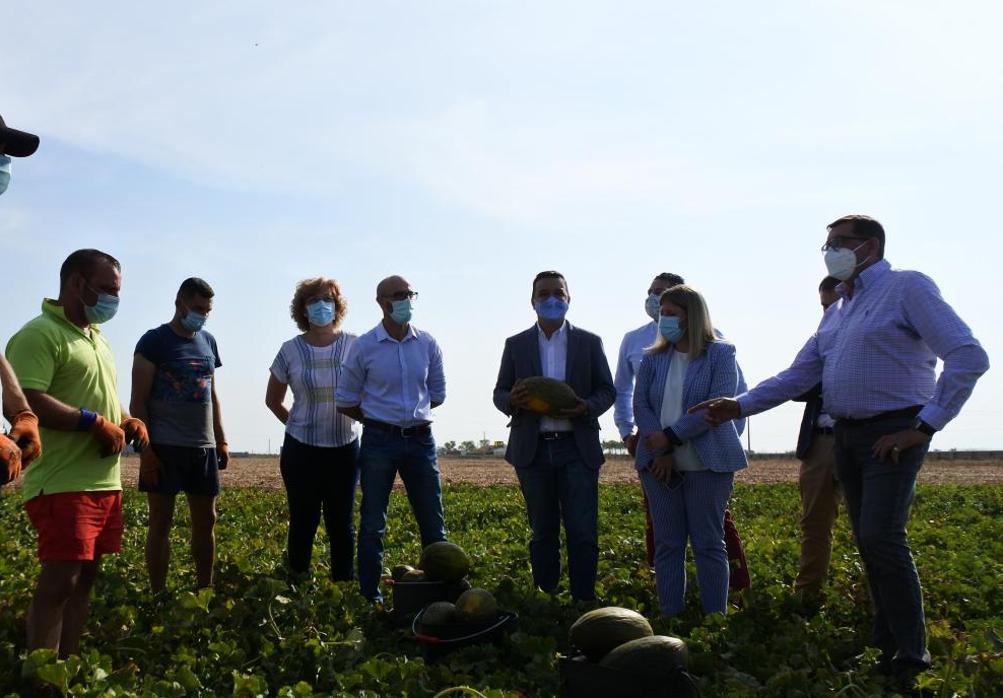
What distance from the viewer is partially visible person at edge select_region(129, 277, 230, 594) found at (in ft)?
21.0

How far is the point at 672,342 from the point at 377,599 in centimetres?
272

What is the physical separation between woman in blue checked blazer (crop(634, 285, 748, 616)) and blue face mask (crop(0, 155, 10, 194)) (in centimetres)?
377

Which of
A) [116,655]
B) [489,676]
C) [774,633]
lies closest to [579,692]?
[489,676]

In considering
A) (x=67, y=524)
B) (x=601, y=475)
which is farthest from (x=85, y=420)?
(x=601, y=475)

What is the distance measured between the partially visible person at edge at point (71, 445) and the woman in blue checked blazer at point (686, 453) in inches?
125

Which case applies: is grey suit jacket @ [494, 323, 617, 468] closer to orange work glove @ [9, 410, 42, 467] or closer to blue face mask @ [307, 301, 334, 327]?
blue face mask @ [307, 301, 334, 327]

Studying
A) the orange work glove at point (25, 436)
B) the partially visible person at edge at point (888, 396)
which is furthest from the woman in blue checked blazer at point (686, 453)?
the orange work glove at point (25, 436)

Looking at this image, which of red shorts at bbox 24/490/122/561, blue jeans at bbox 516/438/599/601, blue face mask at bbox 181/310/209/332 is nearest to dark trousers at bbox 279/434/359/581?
blue face mask at bbox 181/310/209/332

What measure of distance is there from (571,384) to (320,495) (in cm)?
205

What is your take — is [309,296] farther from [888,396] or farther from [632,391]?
[888,396]

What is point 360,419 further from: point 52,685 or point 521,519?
point 521,519

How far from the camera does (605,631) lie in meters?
4.20

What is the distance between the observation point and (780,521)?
12.6 metres

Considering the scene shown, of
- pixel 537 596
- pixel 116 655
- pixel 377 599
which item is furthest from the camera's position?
pixel 377 599
